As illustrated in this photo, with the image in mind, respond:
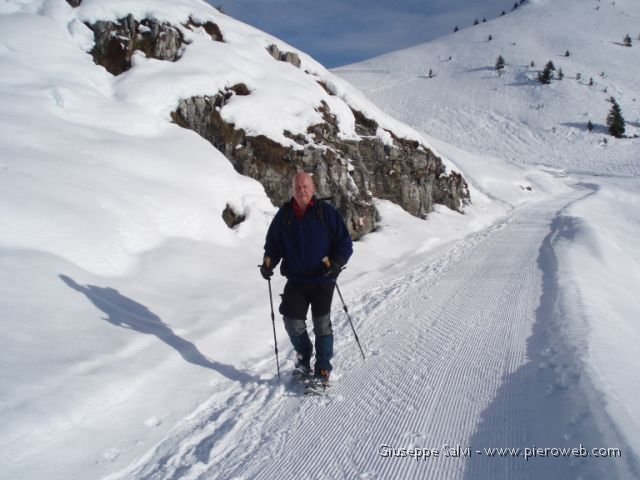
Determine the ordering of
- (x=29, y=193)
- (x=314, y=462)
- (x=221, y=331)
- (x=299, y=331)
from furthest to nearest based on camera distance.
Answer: (x=29, y=193), (x=221, y=331), (x=299, y=331), (x=314, y=462)

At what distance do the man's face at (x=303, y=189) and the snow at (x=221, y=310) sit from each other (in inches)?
81.5

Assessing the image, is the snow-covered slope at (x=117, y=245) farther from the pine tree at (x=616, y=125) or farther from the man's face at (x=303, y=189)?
the pine tree at (x=616, y=125)

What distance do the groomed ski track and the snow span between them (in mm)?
23

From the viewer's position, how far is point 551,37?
4141 inches

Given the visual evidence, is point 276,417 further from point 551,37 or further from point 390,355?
point 551,37

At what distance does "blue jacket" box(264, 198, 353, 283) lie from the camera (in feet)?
14.5

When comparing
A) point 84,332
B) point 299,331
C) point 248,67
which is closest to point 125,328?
point 84,332

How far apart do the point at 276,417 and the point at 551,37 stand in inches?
5006

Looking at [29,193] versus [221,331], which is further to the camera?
[29,193]

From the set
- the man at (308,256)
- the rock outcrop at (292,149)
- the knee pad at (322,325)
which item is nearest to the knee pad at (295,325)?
the man at (308,256)

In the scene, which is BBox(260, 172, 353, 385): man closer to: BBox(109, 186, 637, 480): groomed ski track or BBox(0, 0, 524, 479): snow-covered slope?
BBox(109, 186, 637, 480): groomed ski track

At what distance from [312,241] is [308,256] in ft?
0.53

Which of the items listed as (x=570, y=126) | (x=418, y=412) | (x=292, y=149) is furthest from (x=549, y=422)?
(x=570, y=126)

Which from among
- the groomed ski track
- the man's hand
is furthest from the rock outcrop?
the man's hand
